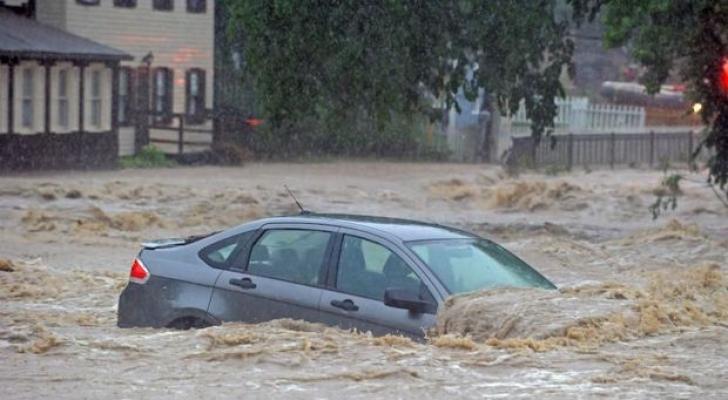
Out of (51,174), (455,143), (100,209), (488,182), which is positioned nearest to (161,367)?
(100,209)

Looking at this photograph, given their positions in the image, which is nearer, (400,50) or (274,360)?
(274,360)

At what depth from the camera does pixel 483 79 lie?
78.0 feet

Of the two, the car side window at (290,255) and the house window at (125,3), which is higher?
the house window at (125,3)

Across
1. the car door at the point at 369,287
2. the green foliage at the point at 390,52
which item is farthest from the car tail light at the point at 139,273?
the green foliage at the point at 390,52

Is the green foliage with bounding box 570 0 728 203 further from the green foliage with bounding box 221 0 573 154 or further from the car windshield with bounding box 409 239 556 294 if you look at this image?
the car windshield with bounding box 409 239 556 294

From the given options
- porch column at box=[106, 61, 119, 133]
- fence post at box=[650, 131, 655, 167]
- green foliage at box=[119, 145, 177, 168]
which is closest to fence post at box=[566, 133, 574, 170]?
fence post at box=[650, 131, 655, 167]

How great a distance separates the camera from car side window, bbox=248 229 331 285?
34.9 feet

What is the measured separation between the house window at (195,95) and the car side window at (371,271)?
30.9 m

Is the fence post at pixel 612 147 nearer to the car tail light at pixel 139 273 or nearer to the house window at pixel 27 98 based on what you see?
the house window at pixel 27 98

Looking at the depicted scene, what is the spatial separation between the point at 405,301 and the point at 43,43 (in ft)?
84.0

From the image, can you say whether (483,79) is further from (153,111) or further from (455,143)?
(455,143)

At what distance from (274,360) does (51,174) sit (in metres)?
25.2

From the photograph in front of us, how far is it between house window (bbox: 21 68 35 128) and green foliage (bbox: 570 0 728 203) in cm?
1519

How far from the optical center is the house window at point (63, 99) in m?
34.8
